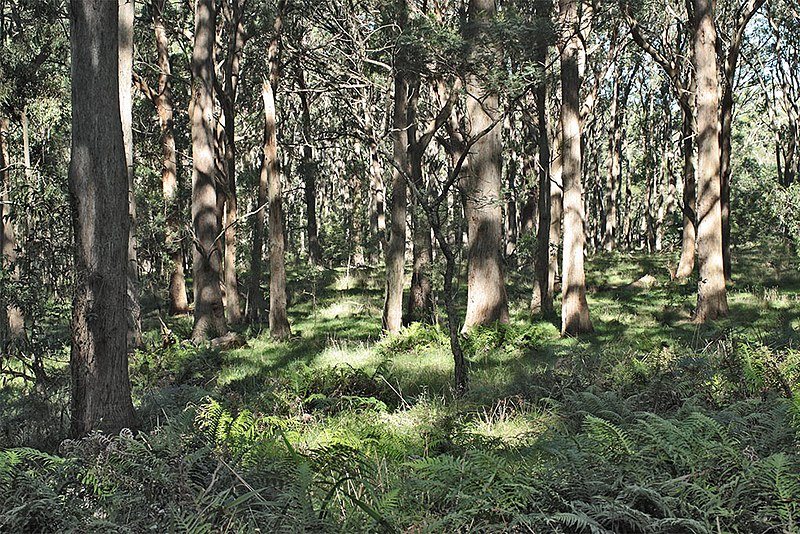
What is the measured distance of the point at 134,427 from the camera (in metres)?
6.65

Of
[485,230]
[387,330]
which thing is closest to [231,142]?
[387,330]

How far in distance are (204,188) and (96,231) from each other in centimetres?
1120

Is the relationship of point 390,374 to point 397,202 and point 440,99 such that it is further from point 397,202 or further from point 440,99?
point 440,99

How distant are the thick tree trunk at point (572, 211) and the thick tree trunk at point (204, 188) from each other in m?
7.71

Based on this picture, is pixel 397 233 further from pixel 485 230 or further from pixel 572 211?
pixel 572 211

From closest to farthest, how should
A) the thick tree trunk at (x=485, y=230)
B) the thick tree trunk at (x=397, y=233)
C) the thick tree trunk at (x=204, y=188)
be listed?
the thick tree trunk at (x=485, y=230), the thick tree trunk at (x=397, y=233), the thick tree trunk at (x=204, y=188)

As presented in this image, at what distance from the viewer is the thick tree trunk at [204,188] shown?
16891 mm

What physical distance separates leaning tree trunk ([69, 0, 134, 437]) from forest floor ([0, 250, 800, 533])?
0.58 meters

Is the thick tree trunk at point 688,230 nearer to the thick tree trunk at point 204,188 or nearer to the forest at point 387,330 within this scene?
the forest at point 387,330

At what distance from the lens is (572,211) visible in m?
13.9

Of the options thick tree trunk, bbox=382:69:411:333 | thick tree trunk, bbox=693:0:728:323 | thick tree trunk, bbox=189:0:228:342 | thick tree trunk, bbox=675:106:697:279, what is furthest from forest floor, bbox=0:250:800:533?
thick tree trunk, bbox=675:106:697:279

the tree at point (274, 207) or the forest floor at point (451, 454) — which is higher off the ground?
the tree at point (274, 207)

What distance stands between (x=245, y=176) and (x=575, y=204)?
21.0 meters

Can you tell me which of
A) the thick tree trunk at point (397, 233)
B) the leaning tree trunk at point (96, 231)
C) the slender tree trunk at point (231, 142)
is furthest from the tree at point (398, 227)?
the leaning tree trunk at point (96, 231)
